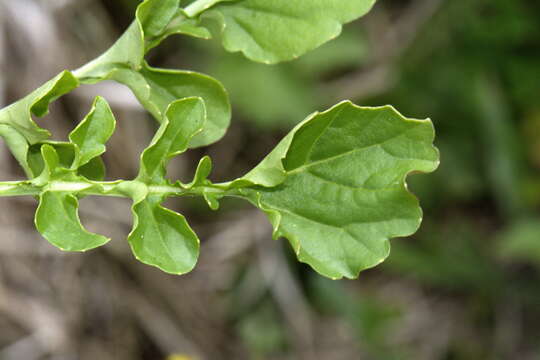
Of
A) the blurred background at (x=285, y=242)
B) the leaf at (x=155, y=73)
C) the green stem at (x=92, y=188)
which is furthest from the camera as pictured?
the blurred background at (x=285, y=242)

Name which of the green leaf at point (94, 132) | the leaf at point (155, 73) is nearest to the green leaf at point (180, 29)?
the leaf at point (155, 73)

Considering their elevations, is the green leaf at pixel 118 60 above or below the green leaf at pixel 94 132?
above

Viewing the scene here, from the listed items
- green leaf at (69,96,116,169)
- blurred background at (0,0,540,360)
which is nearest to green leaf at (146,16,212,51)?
green leaf at (69,96,116,169)

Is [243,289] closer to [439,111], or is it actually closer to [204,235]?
[204,235]

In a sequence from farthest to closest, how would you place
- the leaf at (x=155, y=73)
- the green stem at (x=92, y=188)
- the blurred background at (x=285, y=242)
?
the blurred background at (x=285, y=242) < the leaf at (x=155, y=73) < the green stem at (x=92, y=188)

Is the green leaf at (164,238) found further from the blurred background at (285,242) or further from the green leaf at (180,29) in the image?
the blurred background at (285,242)

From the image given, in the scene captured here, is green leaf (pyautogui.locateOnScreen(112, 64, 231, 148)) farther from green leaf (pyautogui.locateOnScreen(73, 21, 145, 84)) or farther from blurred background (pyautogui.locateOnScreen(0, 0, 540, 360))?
blurred background (pyautogui.locateOnScreen(0, 0, 540, 360))
